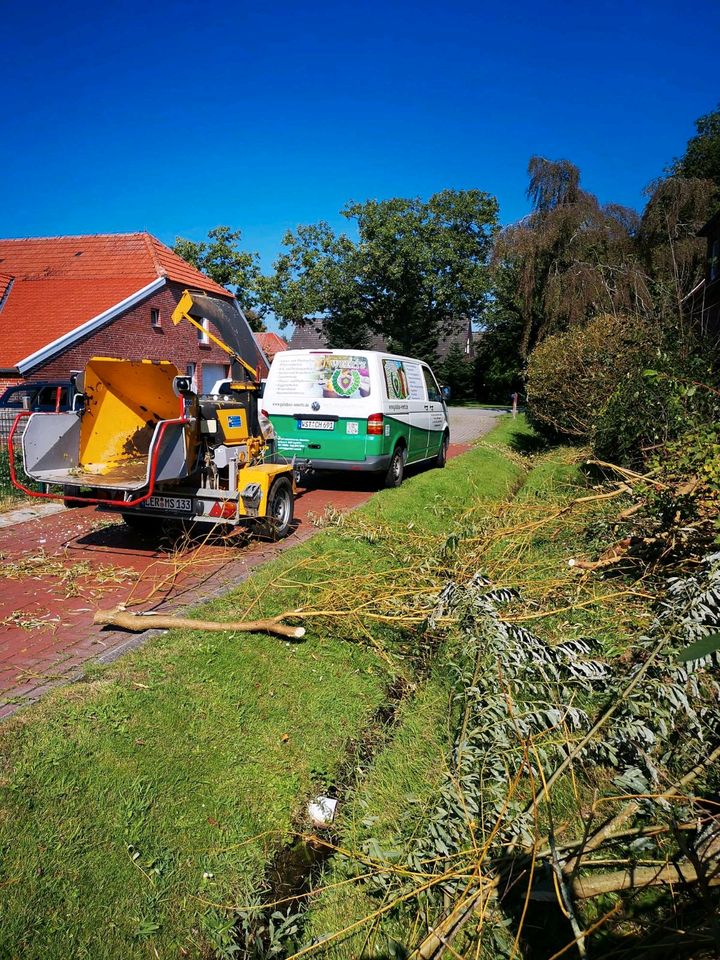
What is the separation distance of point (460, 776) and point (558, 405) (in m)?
12.8

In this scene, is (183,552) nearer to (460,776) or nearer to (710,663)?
(460,776)

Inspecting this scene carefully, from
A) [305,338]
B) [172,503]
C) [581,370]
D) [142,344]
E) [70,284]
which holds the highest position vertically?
[305,338]

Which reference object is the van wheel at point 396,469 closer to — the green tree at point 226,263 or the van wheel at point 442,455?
the van wheel at point 442,455

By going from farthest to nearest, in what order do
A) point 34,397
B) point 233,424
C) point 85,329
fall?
point 85,329 < point 34,397 < point 233,424

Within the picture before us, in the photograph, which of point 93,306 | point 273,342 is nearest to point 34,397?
point 93,306

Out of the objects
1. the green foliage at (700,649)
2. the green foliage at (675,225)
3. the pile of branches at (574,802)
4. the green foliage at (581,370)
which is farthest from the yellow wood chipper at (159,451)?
the green foliage at (675,225)

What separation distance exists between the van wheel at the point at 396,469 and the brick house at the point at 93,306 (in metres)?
10.2

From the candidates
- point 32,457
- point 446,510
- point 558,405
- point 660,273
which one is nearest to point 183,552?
point 32,457

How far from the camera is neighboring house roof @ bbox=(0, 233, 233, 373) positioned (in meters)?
17.8

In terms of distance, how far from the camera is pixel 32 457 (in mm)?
6750

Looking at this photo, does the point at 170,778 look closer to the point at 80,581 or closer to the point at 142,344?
the point at 80,581

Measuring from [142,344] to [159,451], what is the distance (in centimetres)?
1602

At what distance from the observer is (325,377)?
1027 centimetres

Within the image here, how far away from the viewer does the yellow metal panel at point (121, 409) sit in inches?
277
